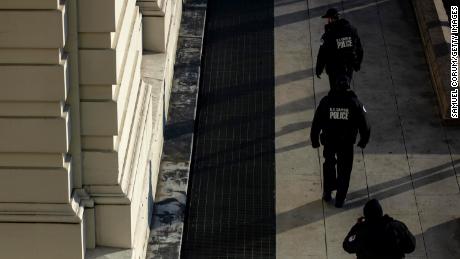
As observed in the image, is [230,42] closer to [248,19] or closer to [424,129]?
[248,19]

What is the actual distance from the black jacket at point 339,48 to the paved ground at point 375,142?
106cm

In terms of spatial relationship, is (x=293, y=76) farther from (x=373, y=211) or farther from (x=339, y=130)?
(x=373, y=211)

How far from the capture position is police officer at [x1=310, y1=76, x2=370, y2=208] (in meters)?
17.2

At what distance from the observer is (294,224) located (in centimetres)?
1769

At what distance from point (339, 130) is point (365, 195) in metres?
1.34

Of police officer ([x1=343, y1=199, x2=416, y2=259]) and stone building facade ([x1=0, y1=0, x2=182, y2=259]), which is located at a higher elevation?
stone building facade ([x1=0, y1=0, x2=182, y2=259])

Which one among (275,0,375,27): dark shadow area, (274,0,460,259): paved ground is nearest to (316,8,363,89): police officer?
(274,0,460,259): paved ground

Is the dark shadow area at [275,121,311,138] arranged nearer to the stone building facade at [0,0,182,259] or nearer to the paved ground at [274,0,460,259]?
the paved ground at [274,0,460,259]

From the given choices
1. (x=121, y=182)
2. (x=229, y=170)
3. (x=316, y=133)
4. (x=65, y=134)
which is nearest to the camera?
(x=65, y=134)

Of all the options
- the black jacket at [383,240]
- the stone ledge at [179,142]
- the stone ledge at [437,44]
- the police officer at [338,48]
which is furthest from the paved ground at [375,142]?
the black jacket at [383,240]

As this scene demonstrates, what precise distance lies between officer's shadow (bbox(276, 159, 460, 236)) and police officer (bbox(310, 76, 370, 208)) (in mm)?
308

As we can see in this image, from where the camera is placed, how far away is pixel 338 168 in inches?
699

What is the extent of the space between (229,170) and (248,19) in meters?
4.87

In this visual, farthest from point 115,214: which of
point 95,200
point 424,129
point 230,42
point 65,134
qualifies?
point 230,42
